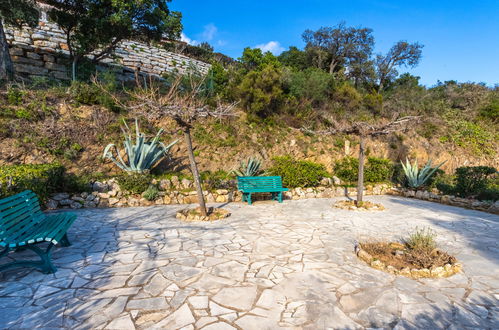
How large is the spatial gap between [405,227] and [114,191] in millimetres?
6539

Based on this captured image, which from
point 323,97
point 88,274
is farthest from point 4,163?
point 323,97

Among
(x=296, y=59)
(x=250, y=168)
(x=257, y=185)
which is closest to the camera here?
(x=257, y=185)

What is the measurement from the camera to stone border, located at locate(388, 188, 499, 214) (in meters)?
6.39

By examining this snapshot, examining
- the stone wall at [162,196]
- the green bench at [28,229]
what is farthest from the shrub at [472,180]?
the green bench at [28,229]

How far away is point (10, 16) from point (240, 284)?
11500 millimetres

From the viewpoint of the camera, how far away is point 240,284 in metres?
2.68

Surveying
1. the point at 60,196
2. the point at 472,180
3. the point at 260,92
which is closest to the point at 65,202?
the point at 60,196

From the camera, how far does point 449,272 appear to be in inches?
Result: 116

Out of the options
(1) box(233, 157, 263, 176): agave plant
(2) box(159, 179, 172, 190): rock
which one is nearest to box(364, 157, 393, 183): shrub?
(1) box(233, 157, 263, 176): agave plant

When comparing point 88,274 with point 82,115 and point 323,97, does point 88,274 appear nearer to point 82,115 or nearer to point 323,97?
point 82,115

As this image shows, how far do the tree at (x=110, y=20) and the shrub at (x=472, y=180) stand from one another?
1108cm

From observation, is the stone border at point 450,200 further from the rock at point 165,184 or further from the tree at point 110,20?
the tree at point 110,20

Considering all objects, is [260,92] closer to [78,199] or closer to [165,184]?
[165,184]

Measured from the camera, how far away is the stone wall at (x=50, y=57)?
10516 millimetres
